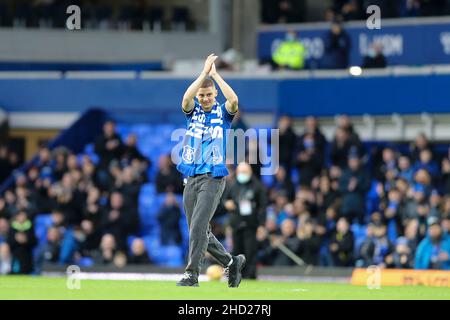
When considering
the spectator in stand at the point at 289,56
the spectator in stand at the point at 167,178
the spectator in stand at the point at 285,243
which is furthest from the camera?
the spectator in stand at the point at 289,56

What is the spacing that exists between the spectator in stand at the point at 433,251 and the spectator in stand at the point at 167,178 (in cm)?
714

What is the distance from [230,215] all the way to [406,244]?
12.8 feet

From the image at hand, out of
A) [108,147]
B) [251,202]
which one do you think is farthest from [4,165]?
[251,202]

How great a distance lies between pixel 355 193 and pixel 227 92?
12.9m

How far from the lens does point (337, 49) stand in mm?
34188

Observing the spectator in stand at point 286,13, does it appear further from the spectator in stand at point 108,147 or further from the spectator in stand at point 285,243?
the spectator in stand at point 285,243

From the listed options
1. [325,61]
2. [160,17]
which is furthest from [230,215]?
[160,17]

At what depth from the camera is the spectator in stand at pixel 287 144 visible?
30.6 m

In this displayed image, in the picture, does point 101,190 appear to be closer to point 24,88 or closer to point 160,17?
point 24,88

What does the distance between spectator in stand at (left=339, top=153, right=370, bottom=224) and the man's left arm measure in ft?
41.2

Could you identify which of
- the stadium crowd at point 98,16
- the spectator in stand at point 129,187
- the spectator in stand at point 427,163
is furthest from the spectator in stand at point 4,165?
the spectator in stand at point 427,163

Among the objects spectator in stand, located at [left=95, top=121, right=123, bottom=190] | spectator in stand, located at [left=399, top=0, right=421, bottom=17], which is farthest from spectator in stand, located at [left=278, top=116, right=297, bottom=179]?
spectator in stand, located at [left=399, top=0, right=421, bottom=17]

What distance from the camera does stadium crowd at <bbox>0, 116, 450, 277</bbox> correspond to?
26547 mm

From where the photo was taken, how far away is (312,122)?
99.9 feet
